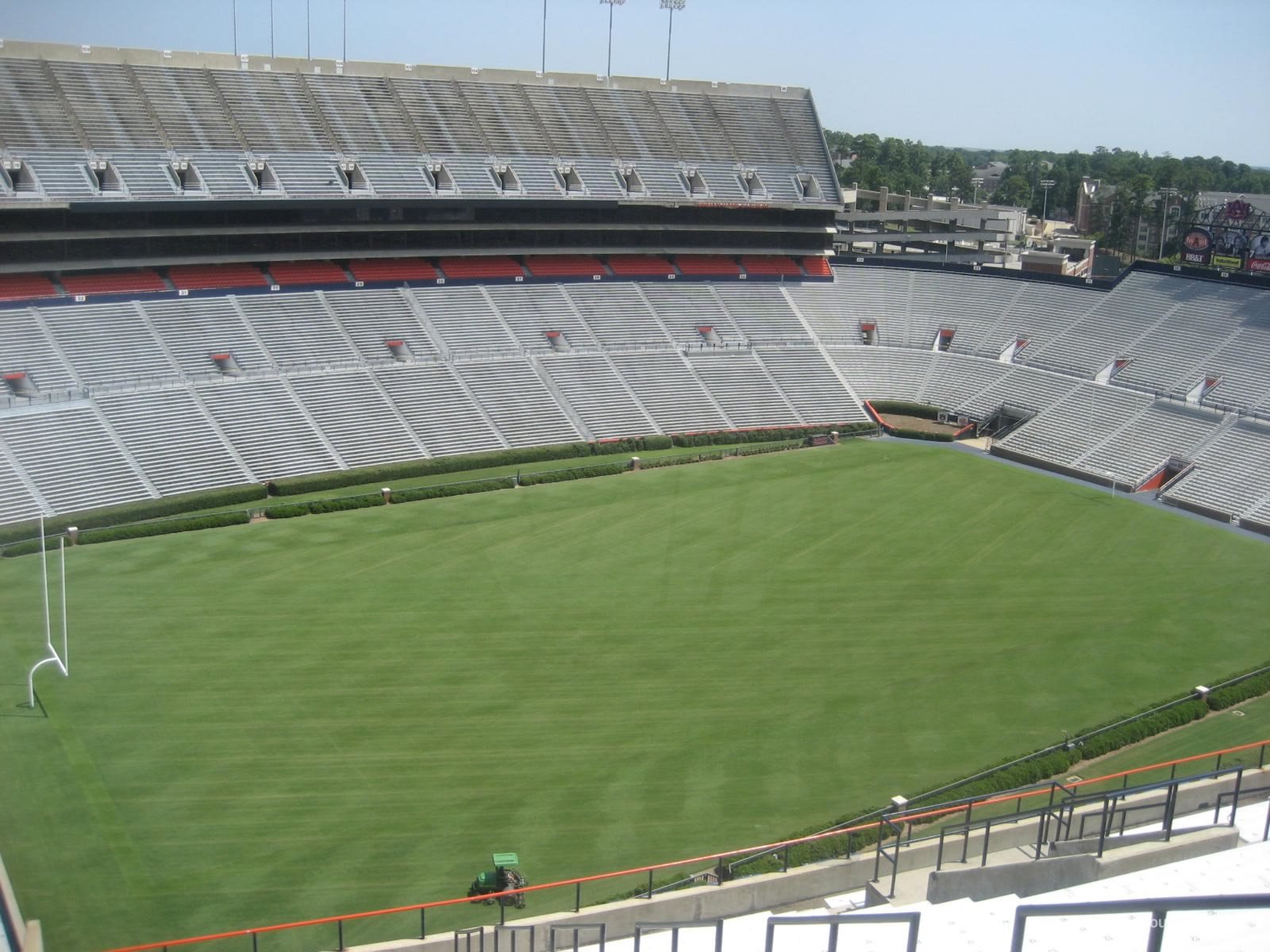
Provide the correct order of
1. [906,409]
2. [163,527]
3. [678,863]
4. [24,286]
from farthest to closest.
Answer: [906,409]
[24,286]
[163,527]
[678,863]

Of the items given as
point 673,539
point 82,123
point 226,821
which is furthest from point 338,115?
point 226,821

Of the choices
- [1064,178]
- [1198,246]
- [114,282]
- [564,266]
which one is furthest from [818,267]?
[1064,178]

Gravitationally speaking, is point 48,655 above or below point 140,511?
below

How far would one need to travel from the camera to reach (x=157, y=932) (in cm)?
1873

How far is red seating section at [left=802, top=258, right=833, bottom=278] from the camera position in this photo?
6256 cm

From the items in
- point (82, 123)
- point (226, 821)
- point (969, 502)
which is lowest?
point (226, 821)

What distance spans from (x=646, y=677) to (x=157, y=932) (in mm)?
12276

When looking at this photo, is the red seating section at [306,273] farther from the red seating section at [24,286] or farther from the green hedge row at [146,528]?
the green hedge row at [146,528]

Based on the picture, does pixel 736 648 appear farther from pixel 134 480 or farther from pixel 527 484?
pixel 134 480

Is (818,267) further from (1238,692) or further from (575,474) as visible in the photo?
(1238,692)

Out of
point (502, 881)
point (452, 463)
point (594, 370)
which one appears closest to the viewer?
point (502, 881)

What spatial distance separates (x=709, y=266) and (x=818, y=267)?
6.00 metres

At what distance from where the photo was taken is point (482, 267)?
181 feet

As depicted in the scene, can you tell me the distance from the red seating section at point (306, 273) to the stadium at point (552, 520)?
1.14 feet
